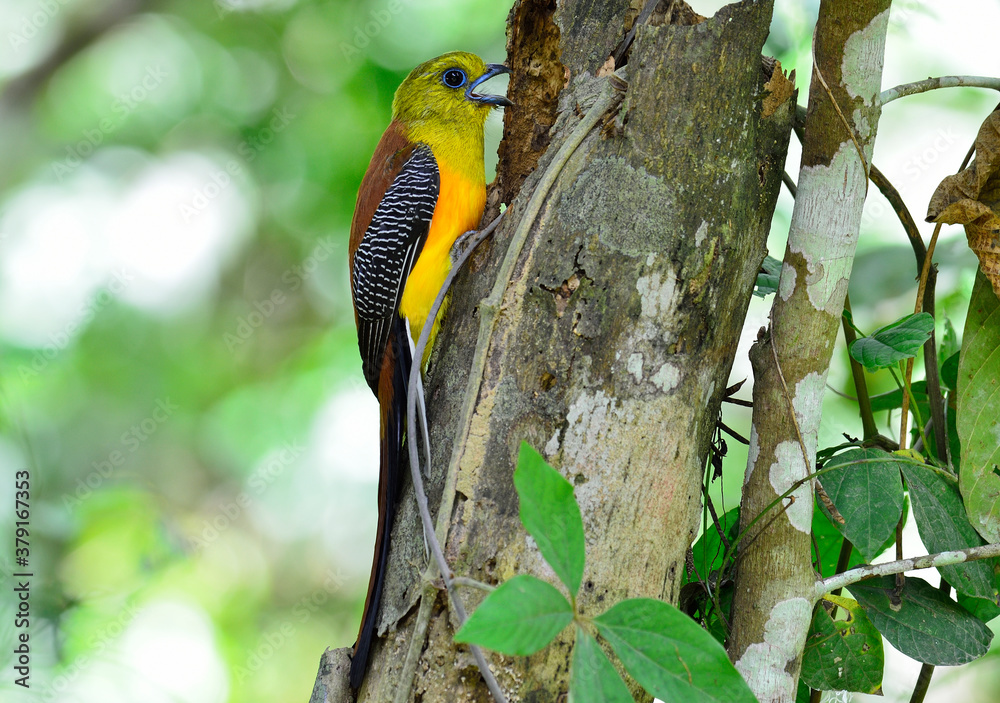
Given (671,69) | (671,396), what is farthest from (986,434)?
(671,69)

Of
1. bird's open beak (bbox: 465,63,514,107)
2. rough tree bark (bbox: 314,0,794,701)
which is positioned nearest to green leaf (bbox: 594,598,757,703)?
rough tree bark (bbox: 314,0,794,701)

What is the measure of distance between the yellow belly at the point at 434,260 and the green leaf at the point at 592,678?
1.03 metres

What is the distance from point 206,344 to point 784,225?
3286mm

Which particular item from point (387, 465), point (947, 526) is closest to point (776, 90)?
point (947, 526)

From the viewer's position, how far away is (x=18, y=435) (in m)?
2.61

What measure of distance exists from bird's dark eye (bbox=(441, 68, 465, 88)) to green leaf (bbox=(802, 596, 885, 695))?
163cm

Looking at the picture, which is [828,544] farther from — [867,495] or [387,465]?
[387,465]

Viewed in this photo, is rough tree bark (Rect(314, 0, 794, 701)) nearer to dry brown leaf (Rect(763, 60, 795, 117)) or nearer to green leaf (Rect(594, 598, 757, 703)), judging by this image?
dry brown leaf (Rect(763, 60, 795, 117))

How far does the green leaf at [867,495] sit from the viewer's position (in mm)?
1260

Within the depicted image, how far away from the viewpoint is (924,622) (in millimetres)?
1335

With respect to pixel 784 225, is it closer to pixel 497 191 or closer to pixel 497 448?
pixel 497 191

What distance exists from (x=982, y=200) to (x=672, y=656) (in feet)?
3.57

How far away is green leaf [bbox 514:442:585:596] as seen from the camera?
2.72 ft

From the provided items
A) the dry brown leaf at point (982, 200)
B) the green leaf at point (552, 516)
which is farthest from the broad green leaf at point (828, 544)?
the green leaf at point (552, 516)
